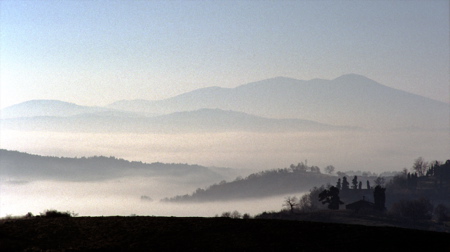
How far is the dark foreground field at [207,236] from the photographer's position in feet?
152

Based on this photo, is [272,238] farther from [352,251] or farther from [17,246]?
[17,246]

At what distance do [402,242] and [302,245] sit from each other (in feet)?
30.0

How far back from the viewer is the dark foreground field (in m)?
46.2

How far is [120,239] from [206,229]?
8.54 metres

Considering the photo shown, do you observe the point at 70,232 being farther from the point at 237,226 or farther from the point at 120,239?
the point at 237,226

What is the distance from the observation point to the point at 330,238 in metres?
48.8

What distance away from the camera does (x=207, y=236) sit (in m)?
49.8

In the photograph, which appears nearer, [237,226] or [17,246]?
[17,246]

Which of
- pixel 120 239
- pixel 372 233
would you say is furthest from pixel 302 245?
pixel 120 239

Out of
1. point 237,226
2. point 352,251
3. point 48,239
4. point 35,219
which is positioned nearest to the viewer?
point 352,251

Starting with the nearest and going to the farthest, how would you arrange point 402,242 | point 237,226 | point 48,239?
1. point 402,242
2. point 48,239
3. point 237,226

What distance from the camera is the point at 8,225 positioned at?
56812 millimetres

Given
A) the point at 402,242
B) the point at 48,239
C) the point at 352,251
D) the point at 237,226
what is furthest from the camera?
the point at 237,226

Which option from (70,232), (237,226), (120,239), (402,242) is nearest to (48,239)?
(70,232)
